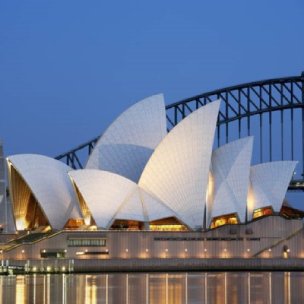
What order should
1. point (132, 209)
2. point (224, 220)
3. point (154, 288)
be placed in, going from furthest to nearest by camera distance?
point (224, 220) < point (132, 209) < point (154, 288)

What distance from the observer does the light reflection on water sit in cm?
5300

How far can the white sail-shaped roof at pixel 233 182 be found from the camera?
8550 cm

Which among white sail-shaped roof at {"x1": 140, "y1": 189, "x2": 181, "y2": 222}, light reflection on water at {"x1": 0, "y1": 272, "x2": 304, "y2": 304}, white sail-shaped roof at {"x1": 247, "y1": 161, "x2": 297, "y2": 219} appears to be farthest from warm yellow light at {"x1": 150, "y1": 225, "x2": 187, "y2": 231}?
light reflection on water at {"x1": 0, "y1": 272, "x2": 304, "y2": 304}

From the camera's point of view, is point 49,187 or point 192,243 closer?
point 192,243

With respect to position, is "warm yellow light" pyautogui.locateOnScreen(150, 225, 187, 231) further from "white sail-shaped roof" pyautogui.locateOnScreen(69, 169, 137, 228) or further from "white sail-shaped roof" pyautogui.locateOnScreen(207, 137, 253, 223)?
"white sail-shaped roof" pyautogui.locateOnScreen(69, 169, 137, 228)

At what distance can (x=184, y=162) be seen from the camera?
278ft

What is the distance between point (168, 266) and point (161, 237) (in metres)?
2.36

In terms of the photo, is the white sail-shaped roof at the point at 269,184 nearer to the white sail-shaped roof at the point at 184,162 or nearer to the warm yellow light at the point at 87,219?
the white sail-shaped roof at the point at 184,162

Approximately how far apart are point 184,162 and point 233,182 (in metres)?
4.18

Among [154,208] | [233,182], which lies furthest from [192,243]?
[233,182]

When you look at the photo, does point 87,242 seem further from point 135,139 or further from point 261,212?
point 261,212

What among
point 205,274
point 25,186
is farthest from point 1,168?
point 205,274

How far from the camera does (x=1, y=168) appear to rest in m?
92.8

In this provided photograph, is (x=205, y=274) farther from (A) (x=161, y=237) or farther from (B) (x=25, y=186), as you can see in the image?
(B) (x=25, y=186)
